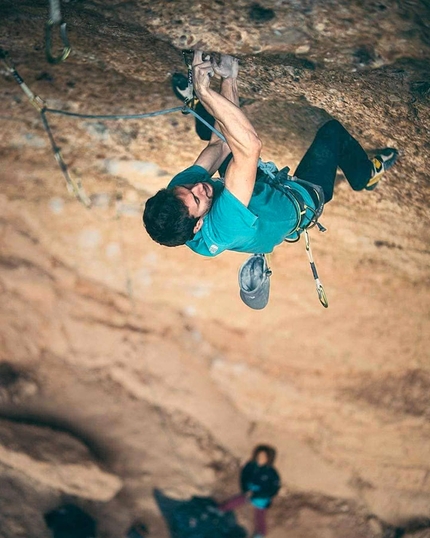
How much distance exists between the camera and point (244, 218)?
256cm

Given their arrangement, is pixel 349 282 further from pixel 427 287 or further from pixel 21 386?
pixel 21 386

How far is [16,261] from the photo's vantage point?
5688 mm

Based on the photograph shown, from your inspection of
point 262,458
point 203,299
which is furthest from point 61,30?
point 262,458

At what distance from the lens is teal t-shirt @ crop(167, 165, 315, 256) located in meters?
2.57

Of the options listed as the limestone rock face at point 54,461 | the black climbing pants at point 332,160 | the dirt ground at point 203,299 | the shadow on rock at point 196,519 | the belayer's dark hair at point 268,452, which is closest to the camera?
the black climbing pants at point 332,160

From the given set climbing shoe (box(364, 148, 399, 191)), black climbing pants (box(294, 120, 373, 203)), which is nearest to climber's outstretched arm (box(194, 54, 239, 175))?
black climbing pants (box(294, 120, 373, 203))

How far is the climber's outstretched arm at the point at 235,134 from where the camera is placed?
240 centimetres

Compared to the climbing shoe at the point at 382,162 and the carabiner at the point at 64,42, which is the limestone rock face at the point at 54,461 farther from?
the climbing shoe at the point at 382,162

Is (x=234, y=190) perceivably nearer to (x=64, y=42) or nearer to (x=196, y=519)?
(x=64, y=42)

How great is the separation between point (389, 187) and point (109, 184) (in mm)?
3094

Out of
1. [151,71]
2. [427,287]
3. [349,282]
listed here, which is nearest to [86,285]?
[151,71]

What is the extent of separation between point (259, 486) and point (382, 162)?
5.35 metres

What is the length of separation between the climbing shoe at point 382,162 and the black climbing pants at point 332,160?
65mm

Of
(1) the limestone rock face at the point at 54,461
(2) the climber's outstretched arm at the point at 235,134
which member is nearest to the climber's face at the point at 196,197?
(2) the climber's outstretched arm at the point at 235,134
